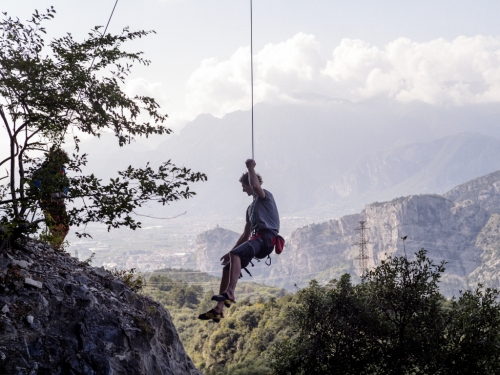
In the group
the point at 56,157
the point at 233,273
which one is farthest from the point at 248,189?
the point at 56,157

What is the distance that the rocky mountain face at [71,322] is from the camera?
7219mm

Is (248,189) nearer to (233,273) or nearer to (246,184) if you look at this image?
(246,184)

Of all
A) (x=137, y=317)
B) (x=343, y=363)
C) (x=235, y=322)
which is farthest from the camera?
(x=235, y=322)

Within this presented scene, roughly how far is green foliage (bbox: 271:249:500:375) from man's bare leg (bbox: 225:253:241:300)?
13.3 ft

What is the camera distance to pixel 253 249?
8.59 metres

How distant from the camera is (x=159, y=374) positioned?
29.3ft

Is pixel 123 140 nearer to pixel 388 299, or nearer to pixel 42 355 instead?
pixel 42 355

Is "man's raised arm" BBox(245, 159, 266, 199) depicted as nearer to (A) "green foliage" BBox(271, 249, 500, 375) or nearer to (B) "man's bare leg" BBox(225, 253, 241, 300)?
(B) "man's bare leg" BBox(225, 253, 241, 300)

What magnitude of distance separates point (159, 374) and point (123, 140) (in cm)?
383

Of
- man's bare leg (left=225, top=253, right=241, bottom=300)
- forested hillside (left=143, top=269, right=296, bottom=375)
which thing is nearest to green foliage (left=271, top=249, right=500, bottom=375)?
man's bare leg (left=225, top=253, right=241, bottom=300)

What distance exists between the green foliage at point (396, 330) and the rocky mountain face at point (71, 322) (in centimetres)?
313

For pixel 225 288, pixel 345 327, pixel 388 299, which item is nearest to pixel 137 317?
pixel 225 288

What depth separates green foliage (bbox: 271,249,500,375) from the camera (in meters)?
11.1

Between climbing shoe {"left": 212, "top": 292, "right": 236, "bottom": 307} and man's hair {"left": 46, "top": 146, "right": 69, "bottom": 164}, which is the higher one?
man's hair {"left": 46, "top": 146, "right": 69, "bottom": 164}
